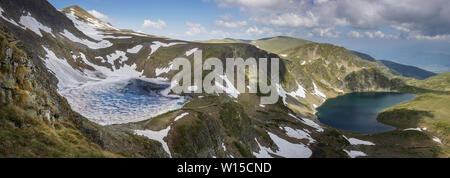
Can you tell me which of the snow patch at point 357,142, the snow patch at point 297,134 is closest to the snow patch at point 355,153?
the snow patch at point 297,134

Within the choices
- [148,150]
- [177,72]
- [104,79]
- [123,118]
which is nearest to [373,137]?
[177,72]

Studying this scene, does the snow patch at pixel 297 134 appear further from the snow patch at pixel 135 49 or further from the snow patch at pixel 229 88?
the snow patch at pixel 135 49

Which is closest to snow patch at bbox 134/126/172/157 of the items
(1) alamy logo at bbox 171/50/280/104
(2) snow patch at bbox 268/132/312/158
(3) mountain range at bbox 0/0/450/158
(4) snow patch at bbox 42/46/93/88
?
(3) mountain range at bbox 0/0/450/158

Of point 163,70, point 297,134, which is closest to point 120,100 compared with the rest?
point 163,70

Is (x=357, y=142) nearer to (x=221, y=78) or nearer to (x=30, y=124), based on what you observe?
(x=221, y=78)

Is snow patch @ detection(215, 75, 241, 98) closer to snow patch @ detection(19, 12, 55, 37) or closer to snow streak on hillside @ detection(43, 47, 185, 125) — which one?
snow streak on hillside @ detection(43, 47, 185, 125)

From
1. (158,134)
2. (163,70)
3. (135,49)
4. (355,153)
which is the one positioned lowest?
(355,153)
